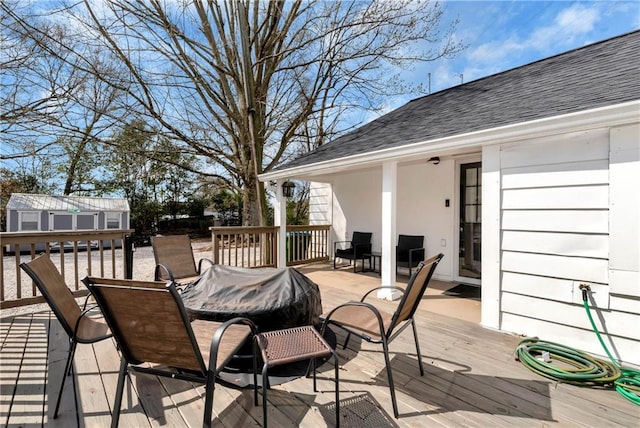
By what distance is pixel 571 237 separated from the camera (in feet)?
8.95

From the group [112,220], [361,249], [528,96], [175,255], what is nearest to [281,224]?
[361,249]

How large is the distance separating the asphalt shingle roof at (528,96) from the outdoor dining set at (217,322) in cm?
199

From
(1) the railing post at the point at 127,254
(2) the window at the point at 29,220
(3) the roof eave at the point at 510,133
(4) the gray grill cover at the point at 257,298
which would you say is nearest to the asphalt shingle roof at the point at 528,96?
(3) the roof eave at the point at 510,133

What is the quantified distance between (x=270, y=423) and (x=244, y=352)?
0.88m

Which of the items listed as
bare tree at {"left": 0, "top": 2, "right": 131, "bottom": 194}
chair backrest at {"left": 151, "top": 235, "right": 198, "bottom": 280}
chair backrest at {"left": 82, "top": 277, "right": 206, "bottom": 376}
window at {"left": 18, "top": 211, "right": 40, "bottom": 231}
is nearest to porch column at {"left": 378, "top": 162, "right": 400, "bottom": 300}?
chair backrest at {"left": 151, "top": 235, "right": 198, "bottom": 280}

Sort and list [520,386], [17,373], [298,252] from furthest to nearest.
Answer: [298,252], [17,373], [520,386]

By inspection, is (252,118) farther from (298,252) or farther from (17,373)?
(17,373)

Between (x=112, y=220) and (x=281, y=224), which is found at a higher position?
(x=281, y=224)

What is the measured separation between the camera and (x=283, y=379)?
7.32 feet

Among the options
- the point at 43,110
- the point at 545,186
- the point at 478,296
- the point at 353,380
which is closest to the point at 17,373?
the point at 353,380

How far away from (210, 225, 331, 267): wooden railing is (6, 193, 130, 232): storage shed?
27.2ft

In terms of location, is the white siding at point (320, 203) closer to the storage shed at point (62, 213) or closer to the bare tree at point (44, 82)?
the bare tree at point (44, 82)

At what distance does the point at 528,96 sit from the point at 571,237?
79.9 inches

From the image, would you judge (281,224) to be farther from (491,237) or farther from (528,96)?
(528,96)
